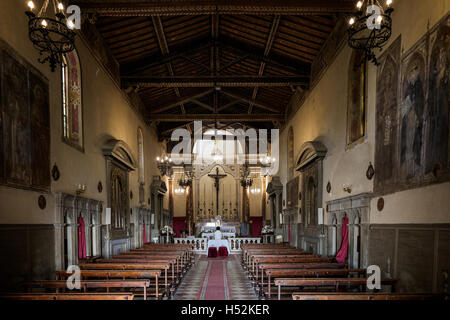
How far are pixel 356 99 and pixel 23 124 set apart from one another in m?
8.24

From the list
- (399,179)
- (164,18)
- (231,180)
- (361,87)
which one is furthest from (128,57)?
(231,180)

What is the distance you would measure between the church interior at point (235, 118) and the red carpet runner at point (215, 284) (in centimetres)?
13

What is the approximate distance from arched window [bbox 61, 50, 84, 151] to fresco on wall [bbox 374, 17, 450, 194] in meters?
7.83

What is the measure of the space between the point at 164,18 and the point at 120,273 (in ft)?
28.9

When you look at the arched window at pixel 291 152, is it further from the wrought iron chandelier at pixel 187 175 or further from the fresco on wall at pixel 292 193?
the wrought iron chandelier at pixel 187 175

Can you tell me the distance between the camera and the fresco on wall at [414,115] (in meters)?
5.41

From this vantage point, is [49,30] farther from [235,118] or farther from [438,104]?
[235,118]

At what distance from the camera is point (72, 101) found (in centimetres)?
966

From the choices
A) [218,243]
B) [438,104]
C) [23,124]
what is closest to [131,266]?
[23,124]

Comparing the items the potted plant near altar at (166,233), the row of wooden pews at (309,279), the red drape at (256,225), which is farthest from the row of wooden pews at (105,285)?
the red drape at (256,225)

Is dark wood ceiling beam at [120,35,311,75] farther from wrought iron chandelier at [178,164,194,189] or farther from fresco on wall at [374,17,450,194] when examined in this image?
wrought iron chandelier at [178,164,194,189]

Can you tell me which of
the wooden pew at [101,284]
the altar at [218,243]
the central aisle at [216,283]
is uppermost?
the wooden pew at [101,284]

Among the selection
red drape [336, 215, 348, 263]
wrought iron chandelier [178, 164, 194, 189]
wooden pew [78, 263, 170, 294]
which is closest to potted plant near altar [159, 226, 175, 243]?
wrought iron chandelier [178, 164, 194, 189]
